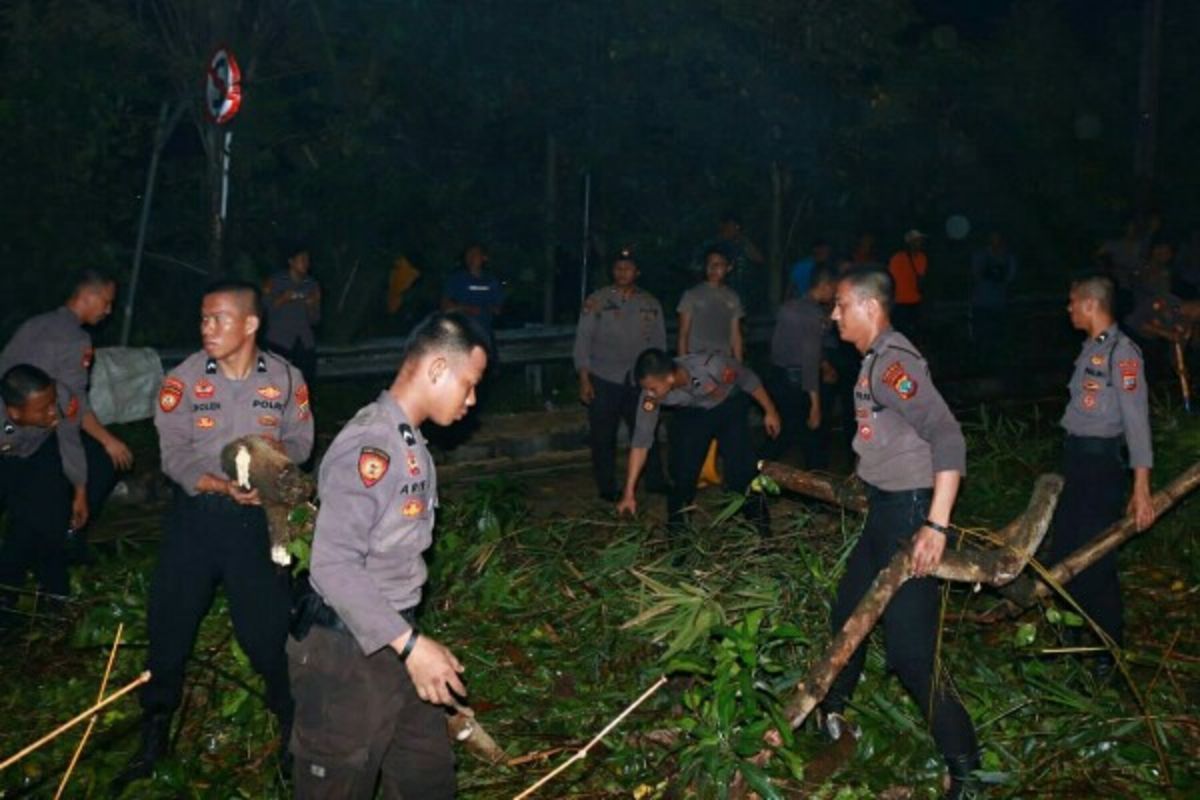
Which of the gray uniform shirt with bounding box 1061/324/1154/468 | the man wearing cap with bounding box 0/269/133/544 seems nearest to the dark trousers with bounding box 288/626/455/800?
the man wearing cap with bounding box 0/269/133/544

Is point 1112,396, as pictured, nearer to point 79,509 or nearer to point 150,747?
point 150,747

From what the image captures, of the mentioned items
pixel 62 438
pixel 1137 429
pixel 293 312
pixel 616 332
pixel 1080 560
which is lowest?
pixel 1080 560

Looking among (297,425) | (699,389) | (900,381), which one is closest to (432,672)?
(297,425)

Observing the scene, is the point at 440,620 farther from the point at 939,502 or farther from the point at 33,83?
the point at 33,83

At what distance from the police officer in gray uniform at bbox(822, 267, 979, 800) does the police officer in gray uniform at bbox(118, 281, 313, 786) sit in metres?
2.34

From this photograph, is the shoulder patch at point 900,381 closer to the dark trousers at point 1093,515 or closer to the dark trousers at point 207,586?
the dark trousers at point 1093,515

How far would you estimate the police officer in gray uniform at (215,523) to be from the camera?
226 inches

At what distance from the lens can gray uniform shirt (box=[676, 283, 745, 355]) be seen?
34.5 feet

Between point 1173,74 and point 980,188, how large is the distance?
6.43 m

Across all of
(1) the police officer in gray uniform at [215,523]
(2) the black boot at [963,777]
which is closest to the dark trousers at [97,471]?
(1) the police officer in gray uniform at [215,523]

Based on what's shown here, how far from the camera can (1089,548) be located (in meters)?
6.79

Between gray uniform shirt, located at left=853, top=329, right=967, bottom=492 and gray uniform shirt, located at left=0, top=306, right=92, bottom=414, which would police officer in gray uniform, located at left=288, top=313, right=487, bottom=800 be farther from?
gray uniform shirt, located at left=0, top=306, right=92, bottom=414

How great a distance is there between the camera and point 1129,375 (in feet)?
22.5

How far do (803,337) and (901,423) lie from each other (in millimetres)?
4817
